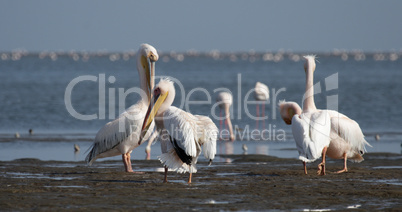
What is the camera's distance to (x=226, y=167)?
34.5 ft

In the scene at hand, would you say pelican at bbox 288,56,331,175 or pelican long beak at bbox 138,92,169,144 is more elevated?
pelican long beak at bbox 138,92,169,144

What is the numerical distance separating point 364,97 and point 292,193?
73.1 feet

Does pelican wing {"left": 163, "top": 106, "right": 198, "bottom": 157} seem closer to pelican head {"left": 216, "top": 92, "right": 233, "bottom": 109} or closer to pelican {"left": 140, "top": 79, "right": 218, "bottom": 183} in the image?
pelican {"left": 140, "top": 79, "right": 218, "bottom": 183}

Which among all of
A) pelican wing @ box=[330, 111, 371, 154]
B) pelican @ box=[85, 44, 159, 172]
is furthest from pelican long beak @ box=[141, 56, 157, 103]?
pelican wing @ box=[330, 111, 371, 154]

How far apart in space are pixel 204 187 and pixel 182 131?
2.45ft

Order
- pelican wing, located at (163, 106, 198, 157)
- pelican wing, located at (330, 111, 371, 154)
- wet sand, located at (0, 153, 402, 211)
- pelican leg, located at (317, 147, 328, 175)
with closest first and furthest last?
wet sand, located at (0, 153, 402, 211) < pelican wing, located at (163, 106, 198, 157) < pelican leg, located at (317, 147, 328, 175) < pelican wing, located at (330, 111, 371, 154)

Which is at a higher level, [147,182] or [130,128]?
[130,128]

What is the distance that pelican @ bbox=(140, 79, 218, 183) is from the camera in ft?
27.0

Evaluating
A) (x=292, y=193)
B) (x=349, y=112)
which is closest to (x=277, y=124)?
(x=349, y=112)

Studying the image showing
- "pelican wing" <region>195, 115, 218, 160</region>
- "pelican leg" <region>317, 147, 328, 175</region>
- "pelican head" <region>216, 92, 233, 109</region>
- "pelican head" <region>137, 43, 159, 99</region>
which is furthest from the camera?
"pelican head" <region>216, 92, 233, 109</region>

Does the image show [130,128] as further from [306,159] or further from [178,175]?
[306,159]

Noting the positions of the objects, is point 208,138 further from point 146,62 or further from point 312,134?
point 146,62

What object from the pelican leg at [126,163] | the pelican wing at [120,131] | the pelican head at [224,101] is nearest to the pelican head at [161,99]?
the pelican wing at [120,131]

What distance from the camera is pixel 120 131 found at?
999 cm
